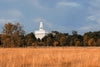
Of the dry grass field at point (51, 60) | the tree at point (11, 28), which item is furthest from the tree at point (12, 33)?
the dry grass field at point (51, 60)

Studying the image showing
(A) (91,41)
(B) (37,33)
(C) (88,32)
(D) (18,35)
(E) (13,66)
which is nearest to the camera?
(E) (13,66)

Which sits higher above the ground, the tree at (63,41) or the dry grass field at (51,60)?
the tree at (63,41)

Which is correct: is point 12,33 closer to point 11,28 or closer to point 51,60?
point 11,28

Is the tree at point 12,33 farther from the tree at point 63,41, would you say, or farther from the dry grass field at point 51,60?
the dry grass field at point 51,60

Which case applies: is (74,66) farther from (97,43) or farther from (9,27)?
(97,43)

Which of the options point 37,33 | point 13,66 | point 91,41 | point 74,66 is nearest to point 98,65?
point 74,66

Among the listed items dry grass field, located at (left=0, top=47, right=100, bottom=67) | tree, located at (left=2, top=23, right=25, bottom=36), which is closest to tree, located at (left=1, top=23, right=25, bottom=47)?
tree, located at (left=2, top=23, right=25, bottom=36)

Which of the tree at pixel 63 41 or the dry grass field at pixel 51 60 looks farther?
the tree at pixel 63 41

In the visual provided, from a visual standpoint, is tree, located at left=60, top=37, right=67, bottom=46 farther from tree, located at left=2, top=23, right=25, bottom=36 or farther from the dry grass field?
the dry grass field

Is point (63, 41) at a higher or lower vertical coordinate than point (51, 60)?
higher

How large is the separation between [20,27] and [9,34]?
13.3 feet

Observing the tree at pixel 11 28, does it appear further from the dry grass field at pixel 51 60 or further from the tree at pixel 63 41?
the dry grass field at pixel 51 60

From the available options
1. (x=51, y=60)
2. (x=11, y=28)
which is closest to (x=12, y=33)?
(x=11, y=28)

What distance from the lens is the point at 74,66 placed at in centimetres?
554
